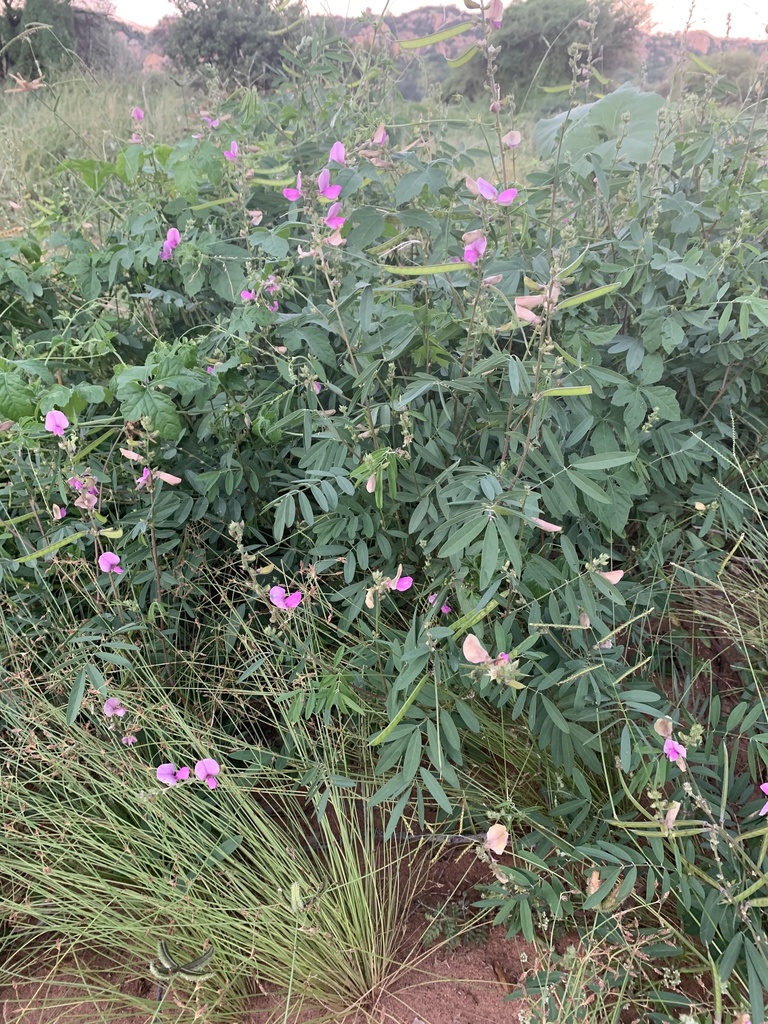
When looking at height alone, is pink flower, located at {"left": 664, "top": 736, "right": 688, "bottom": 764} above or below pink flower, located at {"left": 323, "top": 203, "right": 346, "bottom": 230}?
below

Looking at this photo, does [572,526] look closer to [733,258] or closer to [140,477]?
[733,258]

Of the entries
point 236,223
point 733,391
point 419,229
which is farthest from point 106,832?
point 733,391

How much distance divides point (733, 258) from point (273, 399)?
1017mm

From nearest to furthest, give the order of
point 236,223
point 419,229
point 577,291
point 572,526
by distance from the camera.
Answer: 1. point 419,229
2. point 572,526
3. point 577,291
4. point 236,223

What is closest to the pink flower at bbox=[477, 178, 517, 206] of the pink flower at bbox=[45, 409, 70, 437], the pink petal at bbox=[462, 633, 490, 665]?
the pink petal at bbox=[462, 633, 490, 665]

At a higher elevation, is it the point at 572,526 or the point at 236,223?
the point at 236,223

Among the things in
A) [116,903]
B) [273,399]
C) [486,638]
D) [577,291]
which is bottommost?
[116,903]

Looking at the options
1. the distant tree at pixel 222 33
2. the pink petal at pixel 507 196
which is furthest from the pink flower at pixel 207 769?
the distant tree at pixel 222 33

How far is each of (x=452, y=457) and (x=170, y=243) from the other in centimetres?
89

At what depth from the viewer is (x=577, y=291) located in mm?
1481

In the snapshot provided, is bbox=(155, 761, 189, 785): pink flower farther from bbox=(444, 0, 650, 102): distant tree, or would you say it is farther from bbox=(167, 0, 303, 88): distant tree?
bbox=(444, 0, 650, 102): distant tree

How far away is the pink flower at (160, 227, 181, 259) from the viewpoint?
1581 millimetres

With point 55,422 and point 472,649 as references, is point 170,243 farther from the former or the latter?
point 472,649

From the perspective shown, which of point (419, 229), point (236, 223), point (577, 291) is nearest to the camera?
point (419, 229)
